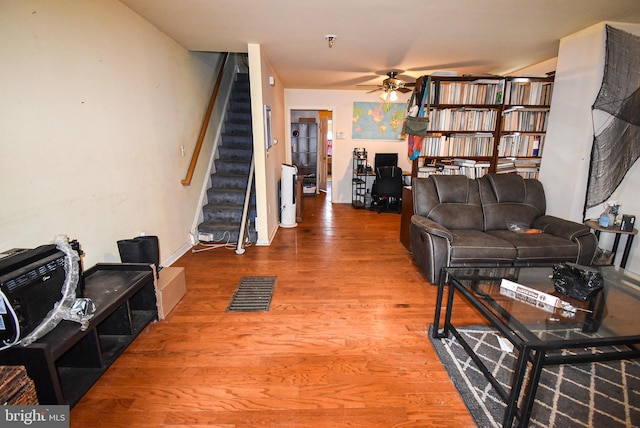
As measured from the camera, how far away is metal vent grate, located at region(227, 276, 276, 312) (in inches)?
90.7

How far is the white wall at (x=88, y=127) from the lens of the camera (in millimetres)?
1521

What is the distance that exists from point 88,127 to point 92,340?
55.0 inches

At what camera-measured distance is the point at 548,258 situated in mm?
2535

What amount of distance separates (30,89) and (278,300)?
2.05 metres

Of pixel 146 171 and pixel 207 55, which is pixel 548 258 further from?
pixel 207 55

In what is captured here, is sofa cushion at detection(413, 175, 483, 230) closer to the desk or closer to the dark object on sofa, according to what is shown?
the dark object on sofa

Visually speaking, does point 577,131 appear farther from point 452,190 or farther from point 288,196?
point 288,196

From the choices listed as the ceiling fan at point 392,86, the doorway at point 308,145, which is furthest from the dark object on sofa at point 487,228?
the doorway at point 308,145

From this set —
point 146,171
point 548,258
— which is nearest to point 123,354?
point 146,171

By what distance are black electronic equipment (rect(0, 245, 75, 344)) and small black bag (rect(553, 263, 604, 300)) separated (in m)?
2.79

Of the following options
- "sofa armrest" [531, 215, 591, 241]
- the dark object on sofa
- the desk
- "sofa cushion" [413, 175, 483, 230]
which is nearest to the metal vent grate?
the dark object on sofa

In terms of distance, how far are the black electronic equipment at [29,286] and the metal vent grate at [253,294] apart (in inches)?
44.4

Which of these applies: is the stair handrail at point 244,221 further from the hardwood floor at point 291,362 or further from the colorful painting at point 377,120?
the colorful painting at point 377,120

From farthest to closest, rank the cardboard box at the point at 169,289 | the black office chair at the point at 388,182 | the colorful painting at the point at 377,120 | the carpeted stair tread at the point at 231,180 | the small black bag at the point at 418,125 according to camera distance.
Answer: the colorful painting at the point at 377,120, the black office chair at the point at 388,182, the carpeted stair tread at the point at 231,180, the small black bag at the point at 418,125, the cardboard box at the point at 169,289
